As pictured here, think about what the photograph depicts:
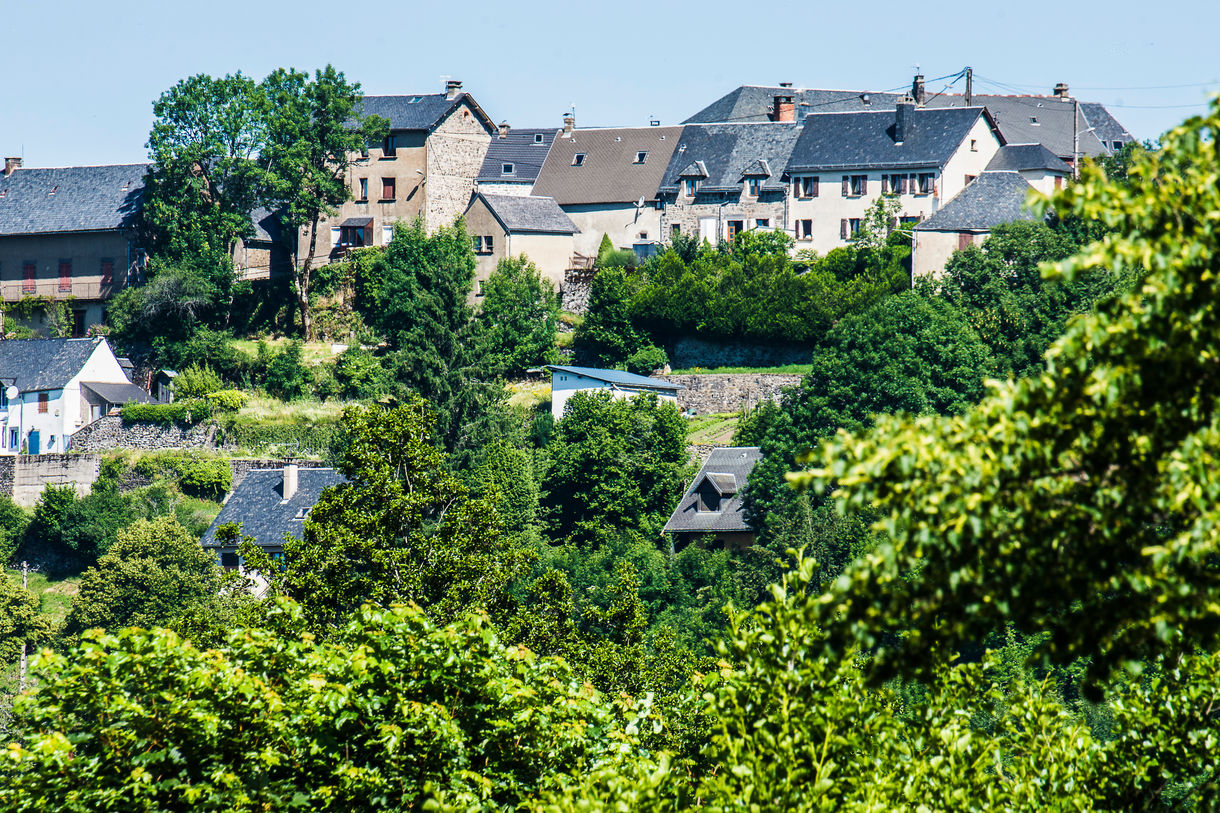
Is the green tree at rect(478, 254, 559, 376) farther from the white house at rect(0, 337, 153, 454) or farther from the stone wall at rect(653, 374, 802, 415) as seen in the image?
the white house at rect(0, 337, 153, 454)

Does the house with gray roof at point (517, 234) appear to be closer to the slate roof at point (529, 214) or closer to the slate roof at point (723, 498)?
the slate roof at point (529, 214)

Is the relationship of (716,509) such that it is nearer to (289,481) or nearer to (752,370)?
(752,370)

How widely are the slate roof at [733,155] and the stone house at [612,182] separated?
41.8 inches

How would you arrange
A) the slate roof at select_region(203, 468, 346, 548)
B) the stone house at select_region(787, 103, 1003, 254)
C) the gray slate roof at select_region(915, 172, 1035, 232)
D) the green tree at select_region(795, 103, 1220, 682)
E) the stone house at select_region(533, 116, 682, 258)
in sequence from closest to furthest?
1. the green tree at select_region(795, 103, 1220, 682)
2. the slate roof at select_region(203, 468, 346, 548)
3. the gray slate roof at select_region(915, 172, 1035, 232)
4. the stone house at select_region(787, 103, 1003, 254)
5. the stone house at select_region(533, 116, 682, 258)

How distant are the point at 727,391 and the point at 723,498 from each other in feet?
27.0

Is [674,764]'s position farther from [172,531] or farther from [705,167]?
[705,167]

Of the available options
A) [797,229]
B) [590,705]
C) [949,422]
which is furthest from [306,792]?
[797,229]

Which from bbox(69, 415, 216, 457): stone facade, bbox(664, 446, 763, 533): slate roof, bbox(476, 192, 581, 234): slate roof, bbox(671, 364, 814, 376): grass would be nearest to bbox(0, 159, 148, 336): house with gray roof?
bbox(69, 415, 216, 457): stone facade

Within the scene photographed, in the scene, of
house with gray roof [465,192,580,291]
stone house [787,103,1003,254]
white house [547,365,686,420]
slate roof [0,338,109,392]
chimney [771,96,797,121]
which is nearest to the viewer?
slate roof [0,338,109,392]

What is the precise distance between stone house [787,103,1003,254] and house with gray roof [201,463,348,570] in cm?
2693

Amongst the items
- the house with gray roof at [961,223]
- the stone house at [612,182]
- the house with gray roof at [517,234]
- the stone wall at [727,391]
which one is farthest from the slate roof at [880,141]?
the stone wall at [727,391]

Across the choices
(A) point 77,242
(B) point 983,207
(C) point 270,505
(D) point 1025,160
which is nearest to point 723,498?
(C) point 270,505

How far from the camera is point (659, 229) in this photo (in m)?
76.8

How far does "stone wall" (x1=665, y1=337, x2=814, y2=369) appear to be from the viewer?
219 feet
